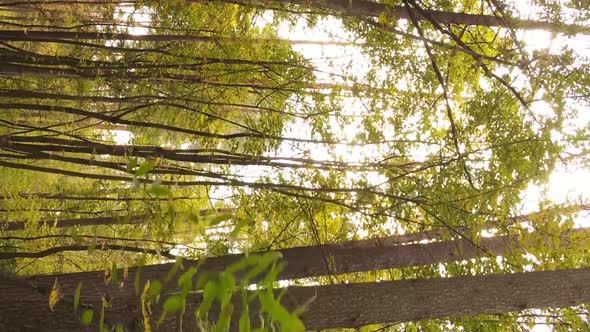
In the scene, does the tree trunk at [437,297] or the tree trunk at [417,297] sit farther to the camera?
the tree trunk at [437,297]

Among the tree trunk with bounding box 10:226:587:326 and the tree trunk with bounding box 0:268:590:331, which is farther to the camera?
the tree trunk with bounding box 10:226:587:326

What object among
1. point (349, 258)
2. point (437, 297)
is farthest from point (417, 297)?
point (349, 258)

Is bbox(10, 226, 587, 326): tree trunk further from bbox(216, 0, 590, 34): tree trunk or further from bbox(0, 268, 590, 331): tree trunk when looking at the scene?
bbox(216, 0, 590, 34): tree trunk

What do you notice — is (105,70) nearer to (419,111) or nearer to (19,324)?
(419,111)

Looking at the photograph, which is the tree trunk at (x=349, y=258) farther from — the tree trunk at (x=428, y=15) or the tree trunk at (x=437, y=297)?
the tree trunk at (x=428, y=15)

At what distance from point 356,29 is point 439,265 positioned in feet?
6.18

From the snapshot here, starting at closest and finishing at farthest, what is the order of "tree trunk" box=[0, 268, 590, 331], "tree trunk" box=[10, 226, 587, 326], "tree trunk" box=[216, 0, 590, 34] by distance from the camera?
"tree trunk" box=[0, 268, 590, 331]
"tree trunk" box=[10, 226, 587, 326]
"tree trunk" box=[216, 0, 590, 34]

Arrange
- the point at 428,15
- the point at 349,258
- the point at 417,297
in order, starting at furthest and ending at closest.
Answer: the point at 349,258
the point at 428,15
the point at 417,297

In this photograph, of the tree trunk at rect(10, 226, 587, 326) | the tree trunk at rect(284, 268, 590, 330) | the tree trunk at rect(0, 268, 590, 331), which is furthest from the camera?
the tree trunk at rect(10, 226, 587, 326)

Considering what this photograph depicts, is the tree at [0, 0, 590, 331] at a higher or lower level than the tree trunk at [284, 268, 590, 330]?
higher

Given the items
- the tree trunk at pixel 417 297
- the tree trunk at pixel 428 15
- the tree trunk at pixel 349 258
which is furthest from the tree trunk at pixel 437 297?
the tree trunk at pixel 428 15

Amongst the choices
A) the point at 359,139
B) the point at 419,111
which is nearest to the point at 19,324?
the point at 359,139

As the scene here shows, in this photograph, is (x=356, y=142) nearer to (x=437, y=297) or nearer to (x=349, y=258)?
(x=349, y=258)

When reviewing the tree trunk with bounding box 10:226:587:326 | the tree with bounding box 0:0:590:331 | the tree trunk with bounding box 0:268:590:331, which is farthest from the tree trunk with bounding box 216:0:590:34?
the tree trunk with bounding box 0:268:590:331
